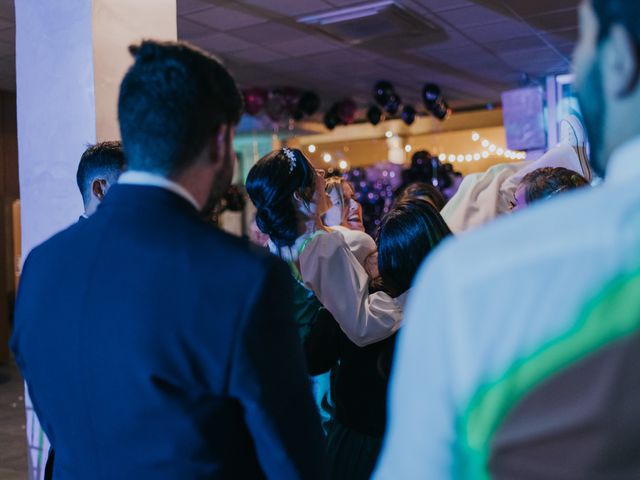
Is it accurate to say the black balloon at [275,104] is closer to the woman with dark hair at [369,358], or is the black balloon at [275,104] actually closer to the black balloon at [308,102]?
the black balloon at [308,102]

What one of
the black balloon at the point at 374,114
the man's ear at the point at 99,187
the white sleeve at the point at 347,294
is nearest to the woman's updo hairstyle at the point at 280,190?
the white sleeve at the point at 347,294

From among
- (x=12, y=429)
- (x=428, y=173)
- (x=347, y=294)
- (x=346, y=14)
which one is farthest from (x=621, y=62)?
(x=428, y=173)

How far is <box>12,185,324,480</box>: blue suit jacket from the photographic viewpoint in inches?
35.9

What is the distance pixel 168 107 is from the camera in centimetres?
98

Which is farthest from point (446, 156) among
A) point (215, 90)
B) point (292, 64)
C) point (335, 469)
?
point (215, 90)

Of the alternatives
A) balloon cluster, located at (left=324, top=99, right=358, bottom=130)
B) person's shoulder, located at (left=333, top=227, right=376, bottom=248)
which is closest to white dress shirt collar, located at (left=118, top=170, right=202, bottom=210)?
person's shoulder, located at (left=333, top=227, right=376, bottom=248)

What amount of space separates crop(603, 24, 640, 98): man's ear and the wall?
7965 millimetres

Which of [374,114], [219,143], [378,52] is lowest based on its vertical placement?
[219,143]

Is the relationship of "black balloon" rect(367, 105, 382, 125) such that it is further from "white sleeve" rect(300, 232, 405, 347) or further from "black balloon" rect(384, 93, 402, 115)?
"white sleeve" rect(300, 232, 405, 347)

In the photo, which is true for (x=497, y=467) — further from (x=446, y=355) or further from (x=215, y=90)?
(x=215, y=90)

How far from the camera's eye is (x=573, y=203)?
52 cm

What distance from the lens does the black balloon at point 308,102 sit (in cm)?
826

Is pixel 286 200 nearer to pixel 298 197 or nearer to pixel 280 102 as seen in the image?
pixel 298 197

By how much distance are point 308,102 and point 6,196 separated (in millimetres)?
3674
